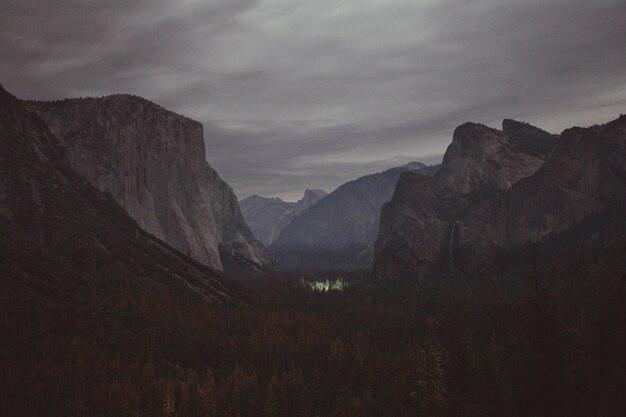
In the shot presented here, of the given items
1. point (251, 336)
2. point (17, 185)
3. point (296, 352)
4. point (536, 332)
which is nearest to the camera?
point (536, 332)

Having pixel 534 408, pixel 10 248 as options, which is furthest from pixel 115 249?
pixel 534 408

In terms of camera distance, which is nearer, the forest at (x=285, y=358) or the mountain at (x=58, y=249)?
the forest at (x=285, y=358)

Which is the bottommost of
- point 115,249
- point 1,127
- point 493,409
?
point 493,409

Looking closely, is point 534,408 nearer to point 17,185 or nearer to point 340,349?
point 340,349

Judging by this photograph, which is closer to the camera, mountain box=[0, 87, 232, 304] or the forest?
the forest

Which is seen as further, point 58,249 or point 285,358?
point 58,249
